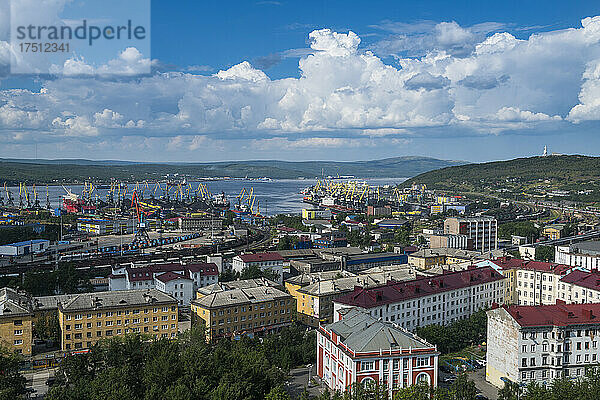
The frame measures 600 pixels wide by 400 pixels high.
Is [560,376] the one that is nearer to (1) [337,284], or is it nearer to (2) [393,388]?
(2) [393,388]

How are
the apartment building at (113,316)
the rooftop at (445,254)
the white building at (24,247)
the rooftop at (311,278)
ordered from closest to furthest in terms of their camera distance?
the apartment building at (113,316) → the rooftop at (311,278) → the rooftop at (445,254) → the white building at (24,247)

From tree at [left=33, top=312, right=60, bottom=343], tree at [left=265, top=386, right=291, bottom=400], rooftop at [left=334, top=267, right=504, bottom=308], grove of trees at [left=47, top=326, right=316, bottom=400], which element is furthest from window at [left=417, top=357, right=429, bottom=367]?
tree at [left=33, top=312, right=60, bottom=343]

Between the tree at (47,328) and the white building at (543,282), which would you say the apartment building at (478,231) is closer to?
the white building at (543,282)

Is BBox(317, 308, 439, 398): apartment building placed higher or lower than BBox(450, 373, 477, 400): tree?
higher

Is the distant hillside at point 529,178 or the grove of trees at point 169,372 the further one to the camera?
the distant hillside at point 529,178

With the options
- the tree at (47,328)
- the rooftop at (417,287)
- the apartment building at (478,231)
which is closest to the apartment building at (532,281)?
the rooftop at (417,287)

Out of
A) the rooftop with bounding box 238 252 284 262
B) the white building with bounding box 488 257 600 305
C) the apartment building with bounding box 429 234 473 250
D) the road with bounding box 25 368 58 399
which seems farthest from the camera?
the apartment building with bounding box 429 234 473 250

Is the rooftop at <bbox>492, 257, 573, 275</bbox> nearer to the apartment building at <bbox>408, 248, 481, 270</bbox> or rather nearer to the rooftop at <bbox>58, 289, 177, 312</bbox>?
the apartment building at <bbox>408, 248, 481, 270</bbox>
